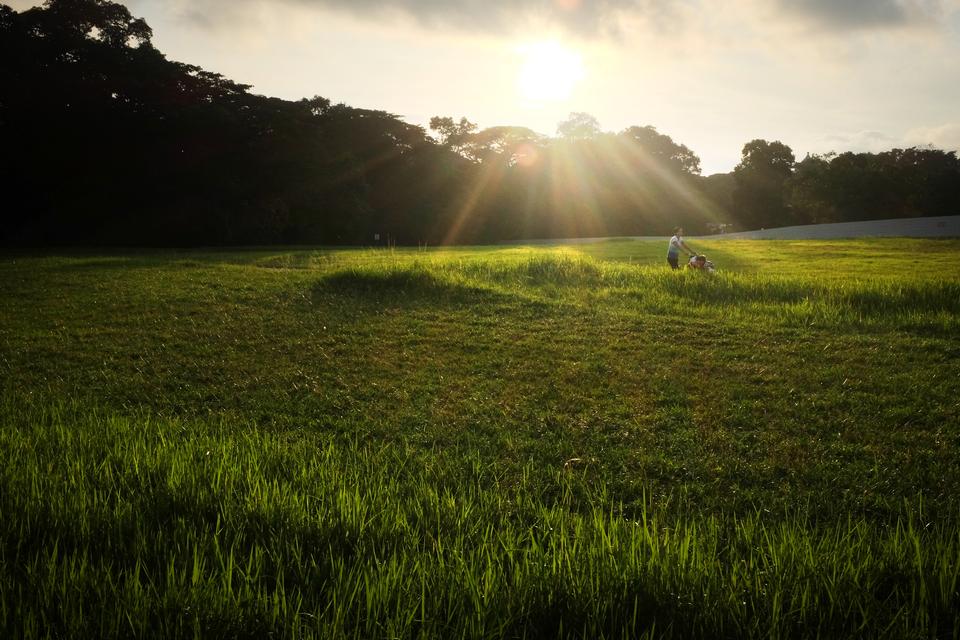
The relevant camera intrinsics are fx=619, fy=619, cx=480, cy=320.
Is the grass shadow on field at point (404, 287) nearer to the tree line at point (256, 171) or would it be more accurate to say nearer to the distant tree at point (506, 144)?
the tree line at point (256, 171)

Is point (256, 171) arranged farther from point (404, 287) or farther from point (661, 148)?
point (661, 148)

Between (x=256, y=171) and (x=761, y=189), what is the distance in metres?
38.7

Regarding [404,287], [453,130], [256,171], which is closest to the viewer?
[404,287]

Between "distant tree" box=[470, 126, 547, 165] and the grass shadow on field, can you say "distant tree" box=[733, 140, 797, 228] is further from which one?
the grass shadow on field

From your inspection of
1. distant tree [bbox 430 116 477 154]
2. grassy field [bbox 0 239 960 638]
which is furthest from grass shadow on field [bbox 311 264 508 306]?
distant tree [bbox 430 116 477 154]

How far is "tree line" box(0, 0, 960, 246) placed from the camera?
27703 millimetres

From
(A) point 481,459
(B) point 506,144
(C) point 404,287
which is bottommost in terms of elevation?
(A) point 481,459

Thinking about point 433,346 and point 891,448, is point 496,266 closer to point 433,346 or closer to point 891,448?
point 433,346

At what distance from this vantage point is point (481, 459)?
4965mm

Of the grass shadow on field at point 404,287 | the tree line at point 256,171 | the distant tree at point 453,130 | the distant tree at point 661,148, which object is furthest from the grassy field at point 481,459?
the distant tree at point 661,148

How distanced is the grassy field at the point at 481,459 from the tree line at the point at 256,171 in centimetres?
1841

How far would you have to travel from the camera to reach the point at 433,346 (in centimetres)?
866

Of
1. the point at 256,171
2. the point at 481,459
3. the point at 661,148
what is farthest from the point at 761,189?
the point at 481,459

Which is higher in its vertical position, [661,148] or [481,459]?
[661,148]
